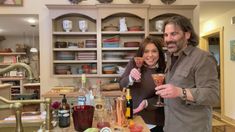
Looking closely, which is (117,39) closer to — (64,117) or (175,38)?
(175,38)

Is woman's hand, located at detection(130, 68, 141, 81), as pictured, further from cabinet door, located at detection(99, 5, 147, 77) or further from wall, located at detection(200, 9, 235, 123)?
wall, located at detection(200, 9, 235, 123)

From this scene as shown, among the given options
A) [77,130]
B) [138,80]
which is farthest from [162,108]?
[77,130]

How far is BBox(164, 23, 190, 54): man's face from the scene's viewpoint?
1722mm

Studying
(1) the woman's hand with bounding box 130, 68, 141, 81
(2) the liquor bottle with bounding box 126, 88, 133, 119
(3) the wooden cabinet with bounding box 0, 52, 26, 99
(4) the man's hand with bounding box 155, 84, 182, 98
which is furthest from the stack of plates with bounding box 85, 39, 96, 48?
(3) the wooden cabinet with bounding box 0, 52, 26, 99

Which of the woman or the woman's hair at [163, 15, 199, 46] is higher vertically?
the woman's hair at [163, 15, 199, 46]

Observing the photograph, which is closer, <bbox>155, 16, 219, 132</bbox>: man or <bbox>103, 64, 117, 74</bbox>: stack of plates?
<bbox>155, 16, 219, 132</bbox>: man

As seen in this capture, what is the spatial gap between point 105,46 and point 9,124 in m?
2.02

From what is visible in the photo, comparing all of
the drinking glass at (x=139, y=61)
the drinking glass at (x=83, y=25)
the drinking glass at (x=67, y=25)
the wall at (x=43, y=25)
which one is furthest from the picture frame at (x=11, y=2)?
the drinking glass at (x=139, y=61)

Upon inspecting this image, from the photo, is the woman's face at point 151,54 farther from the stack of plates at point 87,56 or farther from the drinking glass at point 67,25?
the drinking glass at point 67,25

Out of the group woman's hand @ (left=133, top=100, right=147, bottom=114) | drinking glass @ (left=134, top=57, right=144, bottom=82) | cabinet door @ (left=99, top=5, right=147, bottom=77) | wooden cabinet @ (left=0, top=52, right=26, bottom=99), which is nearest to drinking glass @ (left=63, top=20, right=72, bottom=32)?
cabinet door @ (left=99, top=5, right=147, bottom=77)

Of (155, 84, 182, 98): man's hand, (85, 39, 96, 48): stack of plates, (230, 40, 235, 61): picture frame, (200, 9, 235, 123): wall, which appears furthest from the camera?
(200, 9, 235, 123): wall

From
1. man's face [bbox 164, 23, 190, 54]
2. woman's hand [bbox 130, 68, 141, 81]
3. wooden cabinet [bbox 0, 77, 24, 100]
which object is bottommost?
wooden cabinet [bbox 0, 77, 24, 100]

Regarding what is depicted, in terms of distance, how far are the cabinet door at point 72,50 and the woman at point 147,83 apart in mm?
1624

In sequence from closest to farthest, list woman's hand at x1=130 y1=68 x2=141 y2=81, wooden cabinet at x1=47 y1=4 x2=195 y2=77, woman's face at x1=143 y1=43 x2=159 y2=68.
A: 1. woman's hand at x1=130 y1=68 x2=141 y2=81
2. woman's face at x1=143 y1=43 x2=159 y2=68
3. wooden cabinet at x1=47 y1=4 x2=195 y2=77
